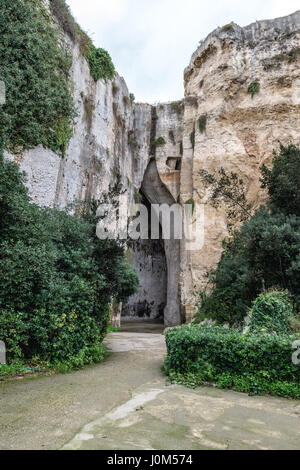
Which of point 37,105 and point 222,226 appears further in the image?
point 222,226

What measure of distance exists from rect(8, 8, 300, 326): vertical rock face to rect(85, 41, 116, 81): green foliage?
47cm

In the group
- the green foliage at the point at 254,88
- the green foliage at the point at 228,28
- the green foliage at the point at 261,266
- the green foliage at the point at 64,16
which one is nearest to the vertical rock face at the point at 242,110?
the green foliage at the point at 228,28

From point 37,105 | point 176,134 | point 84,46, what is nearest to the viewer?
point 37,105

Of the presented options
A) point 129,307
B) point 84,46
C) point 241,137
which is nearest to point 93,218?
point 84,46

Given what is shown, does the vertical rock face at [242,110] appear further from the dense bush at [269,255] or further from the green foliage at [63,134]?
the green foliage at [63,134]

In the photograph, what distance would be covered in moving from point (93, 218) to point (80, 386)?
175 inches

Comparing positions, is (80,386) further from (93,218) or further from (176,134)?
(176,134)

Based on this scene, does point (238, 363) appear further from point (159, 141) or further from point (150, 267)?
point (150, 267)

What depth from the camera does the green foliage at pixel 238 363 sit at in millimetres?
5207

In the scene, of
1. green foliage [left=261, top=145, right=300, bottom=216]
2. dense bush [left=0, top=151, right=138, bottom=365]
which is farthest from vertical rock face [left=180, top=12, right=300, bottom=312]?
dense bush [left=0, top=151, right=138, bottom=365]

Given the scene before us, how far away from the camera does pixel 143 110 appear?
945 inches

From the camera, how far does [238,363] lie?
18.3 feet

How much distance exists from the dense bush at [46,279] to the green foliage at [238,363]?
233 cm

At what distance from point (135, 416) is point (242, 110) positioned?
18130mm
